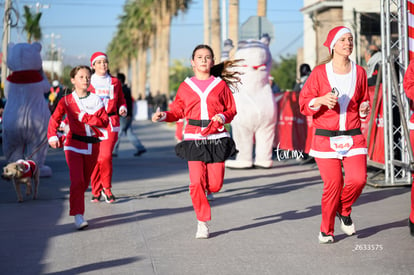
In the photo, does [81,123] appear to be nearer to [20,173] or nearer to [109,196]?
[109,196]

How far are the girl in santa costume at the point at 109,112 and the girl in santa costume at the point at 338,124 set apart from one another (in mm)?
3515

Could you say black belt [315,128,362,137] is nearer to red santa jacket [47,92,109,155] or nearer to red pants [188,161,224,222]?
red pants [188,161,224,222]

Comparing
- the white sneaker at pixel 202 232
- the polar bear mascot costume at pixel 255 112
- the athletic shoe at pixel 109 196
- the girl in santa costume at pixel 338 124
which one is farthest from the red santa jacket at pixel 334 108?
the polar bear mascot costume at pixel 255 112

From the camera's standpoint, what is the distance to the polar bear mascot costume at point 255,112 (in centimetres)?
1383

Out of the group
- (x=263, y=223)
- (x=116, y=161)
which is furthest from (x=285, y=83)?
(x=263, y=223)

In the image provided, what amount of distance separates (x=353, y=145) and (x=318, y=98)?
54cm

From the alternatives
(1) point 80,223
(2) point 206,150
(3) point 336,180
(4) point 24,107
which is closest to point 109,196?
(1) point 80,223

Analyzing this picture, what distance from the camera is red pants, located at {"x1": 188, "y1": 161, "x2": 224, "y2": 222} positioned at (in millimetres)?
7211

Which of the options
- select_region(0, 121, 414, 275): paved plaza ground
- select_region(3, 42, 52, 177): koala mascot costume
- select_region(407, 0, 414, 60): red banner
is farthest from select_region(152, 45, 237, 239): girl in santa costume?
select_region(3, 42, 52, 177): koala mascot costume

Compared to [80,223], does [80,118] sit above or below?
above

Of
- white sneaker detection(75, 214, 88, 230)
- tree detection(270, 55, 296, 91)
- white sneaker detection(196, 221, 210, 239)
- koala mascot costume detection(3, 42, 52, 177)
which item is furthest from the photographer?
tree detection(270, 55, 296, 91)

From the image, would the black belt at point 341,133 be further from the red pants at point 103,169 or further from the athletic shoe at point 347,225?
the red pants at point 103,169

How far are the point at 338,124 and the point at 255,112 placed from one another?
7038mm

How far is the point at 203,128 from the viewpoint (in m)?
7.26
